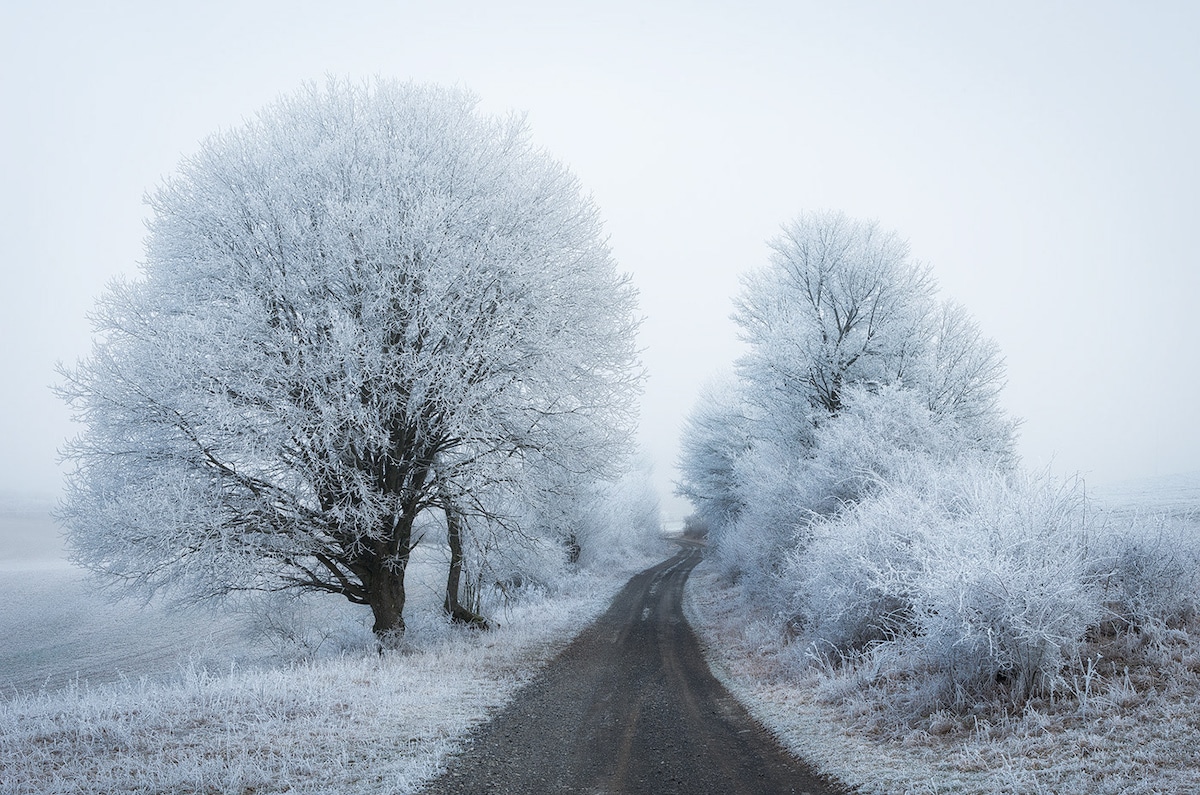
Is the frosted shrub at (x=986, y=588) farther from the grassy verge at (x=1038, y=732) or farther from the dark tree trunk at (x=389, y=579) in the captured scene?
the dark tree trunk at (x=389, y=579)

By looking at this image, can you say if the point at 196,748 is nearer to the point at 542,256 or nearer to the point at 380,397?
the point at 380,397

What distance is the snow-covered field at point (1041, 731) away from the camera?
172 inches

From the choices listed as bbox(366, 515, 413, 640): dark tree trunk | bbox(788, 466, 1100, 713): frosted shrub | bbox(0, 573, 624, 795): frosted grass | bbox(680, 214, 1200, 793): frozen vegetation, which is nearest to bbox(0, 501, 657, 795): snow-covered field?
bbox(0, 573, 624, 795): frosted grass

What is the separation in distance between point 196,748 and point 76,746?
1134 mm

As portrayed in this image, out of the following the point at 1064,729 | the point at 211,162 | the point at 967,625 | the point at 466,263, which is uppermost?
the point at 211,162

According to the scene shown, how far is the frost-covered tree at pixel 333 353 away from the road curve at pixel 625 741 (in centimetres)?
414

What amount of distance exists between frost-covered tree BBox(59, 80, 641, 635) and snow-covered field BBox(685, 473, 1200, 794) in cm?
643

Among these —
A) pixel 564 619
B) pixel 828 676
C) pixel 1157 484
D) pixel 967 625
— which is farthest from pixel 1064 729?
pixel 1157 484

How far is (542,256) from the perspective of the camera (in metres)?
11.2

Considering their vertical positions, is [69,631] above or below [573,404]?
below

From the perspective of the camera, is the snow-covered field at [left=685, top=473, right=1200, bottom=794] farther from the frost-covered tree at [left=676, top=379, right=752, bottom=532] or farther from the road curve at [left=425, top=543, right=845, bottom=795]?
the frost-covered tree at [left=676, top=379, right=752, bottom=532]

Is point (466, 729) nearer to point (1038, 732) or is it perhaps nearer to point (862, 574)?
point (1038, 732)

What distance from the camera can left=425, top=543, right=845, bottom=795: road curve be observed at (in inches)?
215

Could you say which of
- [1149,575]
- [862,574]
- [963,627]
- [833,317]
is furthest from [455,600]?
[833,317]
